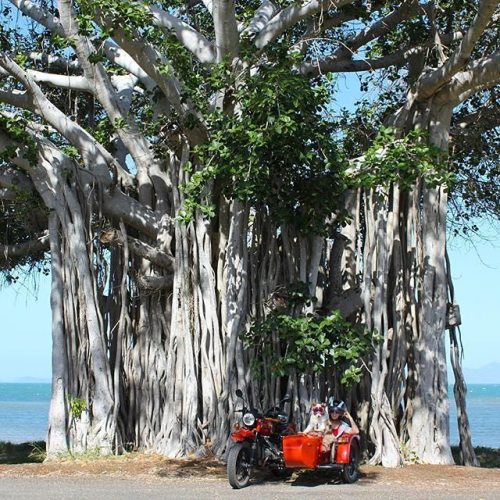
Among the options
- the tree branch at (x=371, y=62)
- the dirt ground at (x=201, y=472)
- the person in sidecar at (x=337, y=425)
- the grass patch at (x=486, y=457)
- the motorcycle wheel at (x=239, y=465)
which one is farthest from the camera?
the grass patch at (x=486, y=457)

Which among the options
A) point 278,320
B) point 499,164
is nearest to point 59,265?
point 278,320

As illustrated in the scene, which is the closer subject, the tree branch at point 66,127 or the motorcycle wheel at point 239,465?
the motorcycle wheel at point 239,465

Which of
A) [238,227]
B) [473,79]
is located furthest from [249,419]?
[473,79]

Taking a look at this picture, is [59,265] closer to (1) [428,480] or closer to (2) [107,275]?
(2) [107,275]

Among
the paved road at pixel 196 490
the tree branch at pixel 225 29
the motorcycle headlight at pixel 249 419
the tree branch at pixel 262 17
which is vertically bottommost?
the paved road at pixel 196 490

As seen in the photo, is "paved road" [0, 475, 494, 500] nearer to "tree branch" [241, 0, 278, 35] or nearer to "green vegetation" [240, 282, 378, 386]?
"green vegetation" [240, 282, 378, 386]

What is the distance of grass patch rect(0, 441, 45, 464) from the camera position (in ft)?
41.6

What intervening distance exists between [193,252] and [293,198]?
1387 mm

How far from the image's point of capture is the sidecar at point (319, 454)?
9773 millimetres

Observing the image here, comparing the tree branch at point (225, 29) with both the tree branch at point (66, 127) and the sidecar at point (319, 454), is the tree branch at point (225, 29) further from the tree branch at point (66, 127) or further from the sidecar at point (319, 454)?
the sidecar at point (319, 454)

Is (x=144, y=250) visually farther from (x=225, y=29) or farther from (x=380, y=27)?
(x=380, y=27)

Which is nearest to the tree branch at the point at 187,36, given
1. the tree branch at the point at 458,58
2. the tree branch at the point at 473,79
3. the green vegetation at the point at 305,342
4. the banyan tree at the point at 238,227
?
the banyan tree at the point at 238,227

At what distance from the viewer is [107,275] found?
12.9m

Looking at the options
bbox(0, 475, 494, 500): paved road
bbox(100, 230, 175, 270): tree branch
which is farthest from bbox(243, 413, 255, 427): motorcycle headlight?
bbox(100, 230, 175, 270): tree branch
